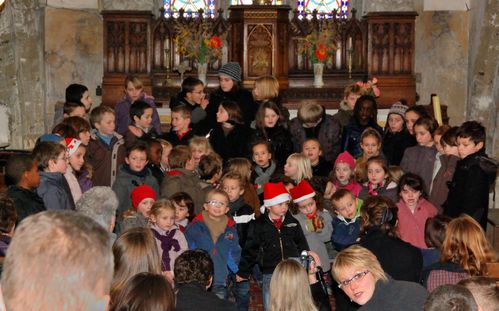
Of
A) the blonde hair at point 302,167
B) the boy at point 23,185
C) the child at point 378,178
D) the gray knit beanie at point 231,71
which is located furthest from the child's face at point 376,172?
the boy at point 23,185

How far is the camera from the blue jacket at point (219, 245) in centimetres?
836

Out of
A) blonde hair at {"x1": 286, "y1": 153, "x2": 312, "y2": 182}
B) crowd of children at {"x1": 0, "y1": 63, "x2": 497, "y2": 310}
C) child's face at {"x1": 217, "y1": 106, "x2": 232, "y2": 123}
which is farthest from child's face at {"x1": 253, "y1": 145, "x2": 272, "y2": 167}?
child's face at {"x1": 217, "y1": 106, "x2": 232, "y2": 123}

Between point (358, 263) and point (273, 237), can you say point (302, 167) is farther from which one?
point (358, 263)

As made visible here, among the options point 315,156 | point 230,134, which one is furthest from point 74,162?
point 315,156

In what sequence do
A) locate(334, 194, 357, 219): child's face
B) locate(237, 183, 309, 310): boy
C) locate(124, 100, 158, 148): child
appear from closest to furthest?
locate(237, 183, 309, 310): boy, locate(334, 194, 357, 219): child's face, locate(124, 100, 158, 148): child

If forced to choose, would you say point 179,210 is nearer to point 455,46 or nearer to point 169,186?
point 169,186

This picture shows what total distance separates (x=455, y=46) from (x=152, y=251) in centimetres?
1028

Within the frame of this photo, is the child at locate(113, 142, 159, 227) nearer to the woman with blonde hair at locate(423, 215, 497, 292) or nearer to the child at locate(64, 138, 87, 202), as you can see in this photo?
the child at locate(64, 138, 87, 202)

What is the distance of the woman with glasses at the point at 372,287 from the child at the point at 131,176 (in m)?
3.77

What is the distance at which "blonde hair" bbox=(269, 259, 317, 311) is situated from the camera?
6133mm

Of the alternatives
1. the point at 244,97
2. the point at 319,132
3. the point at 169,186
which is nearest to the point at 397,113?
the point at 319,132

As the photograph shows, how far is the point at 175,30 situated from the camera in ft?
51.5

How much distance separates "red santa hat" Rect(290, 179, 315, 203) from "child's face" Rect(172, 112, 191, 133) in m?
2.39

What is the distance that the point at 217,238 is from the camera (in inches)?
331
